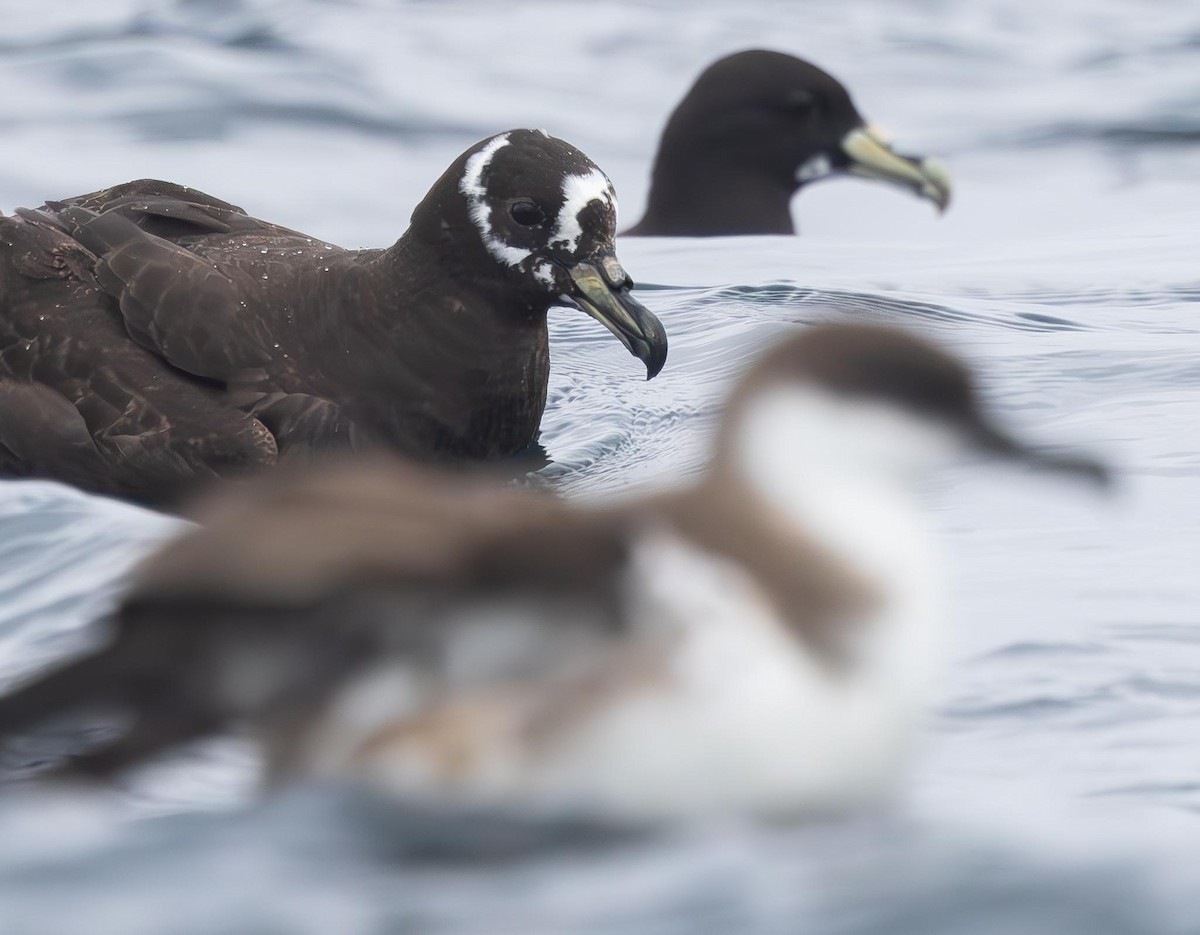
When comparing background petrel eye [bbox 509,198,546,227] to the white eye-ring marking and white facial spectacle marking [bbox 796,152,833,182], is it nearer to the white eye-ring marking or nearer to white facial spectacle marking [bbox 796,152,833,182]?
the white eye-ring marking

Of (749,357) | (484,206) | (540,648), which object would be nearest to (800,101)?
(749,357)

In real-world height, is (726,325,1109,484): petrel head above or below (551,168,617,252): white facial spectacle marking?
below

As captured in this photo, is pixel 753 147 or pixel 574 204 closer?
pixel 574 204

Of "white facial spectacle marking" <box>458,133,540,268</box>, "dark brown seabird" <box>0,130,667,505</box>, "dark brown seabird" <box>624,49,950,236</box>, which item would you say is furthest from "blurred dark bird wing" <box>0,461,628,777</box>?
"dark brown seabird" <box>624,49,950,236</box>

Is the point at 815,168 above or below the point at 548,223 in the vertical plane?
above

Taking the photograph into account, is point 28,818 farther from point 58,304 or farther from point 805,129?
point 805,129

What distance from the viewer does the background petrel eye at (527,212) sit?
5227mm

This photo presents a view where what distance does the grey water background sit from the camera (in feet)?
8.98

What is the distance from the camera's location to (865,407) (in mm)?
2863

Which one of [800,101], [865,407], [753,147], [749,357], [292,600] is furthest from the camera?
[753,147]

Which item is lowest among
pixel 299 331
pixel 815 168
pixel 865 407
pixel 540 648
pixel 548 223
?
pixel 540 648

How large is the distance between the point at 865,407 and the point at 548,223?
8.12ft

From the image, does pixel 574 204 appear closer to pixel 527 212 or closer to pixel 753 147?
pixel 527 212

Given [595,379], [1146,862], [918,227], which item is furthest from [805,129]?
[1146,862]
